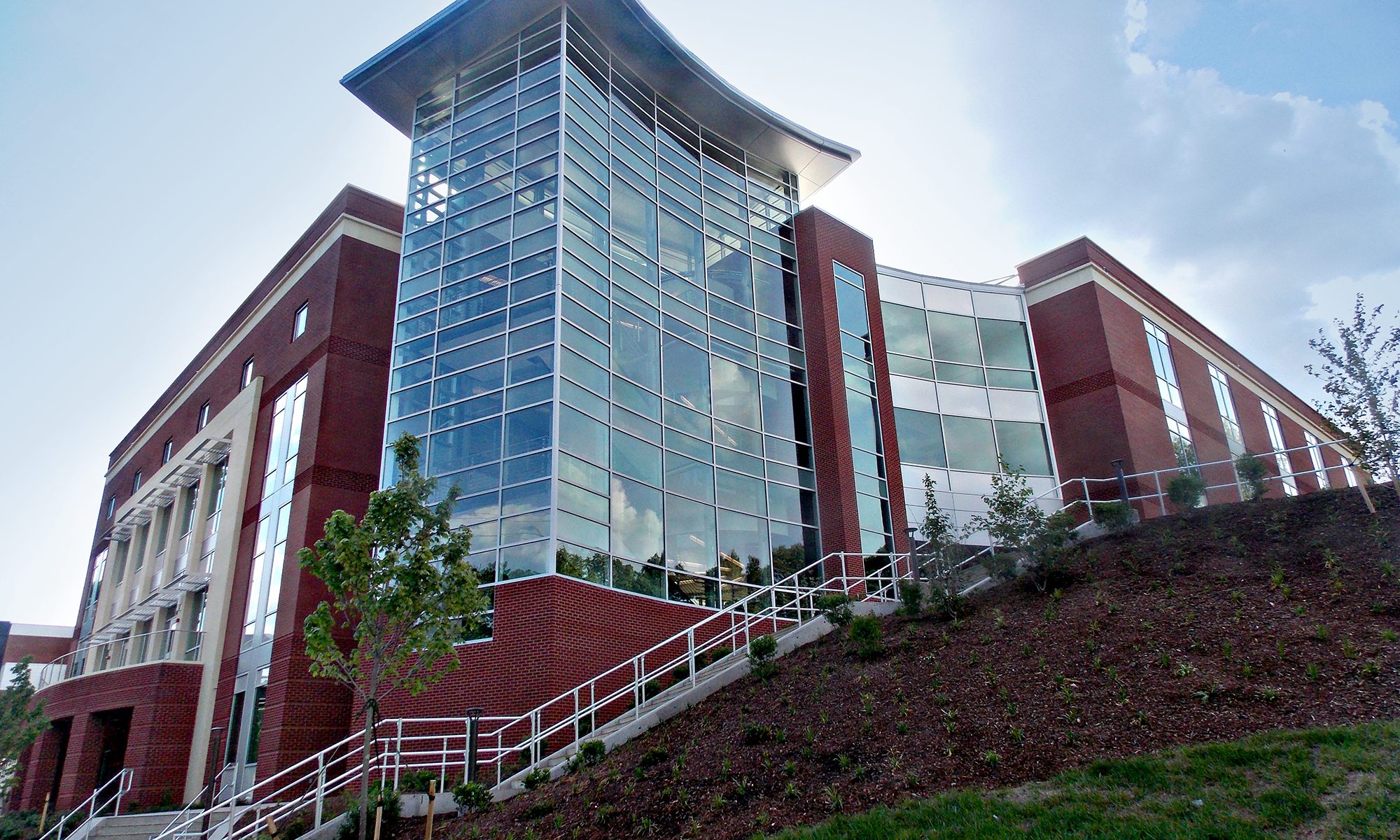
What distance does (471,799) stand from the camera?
43.4ft

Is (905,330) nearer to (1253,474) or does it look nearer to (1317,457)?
(1253,474)

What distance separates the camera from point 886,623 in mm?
17641

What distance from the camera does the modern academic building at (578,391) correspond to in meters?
19.6

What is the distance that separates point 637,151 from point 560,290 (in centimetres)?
677

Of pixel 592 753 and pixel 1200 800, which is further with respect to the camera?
pixel 592 753

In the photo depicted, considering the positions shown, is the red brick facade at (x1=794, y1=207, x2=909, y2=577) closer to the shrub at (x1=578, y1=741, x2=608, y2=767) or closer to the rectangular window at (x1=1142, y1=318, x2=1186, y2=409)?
the rectangular window at (x1=1142, y1=318, x2=1186, y2=409)

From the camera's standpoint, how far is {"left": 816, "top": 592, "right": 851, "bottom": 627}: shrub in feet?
58.0

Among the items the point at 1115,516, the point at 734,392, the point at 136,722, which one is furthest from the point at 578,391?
the point at 136,722

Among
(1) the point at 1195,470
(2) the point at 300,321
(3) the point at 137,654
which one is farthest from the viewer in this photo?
(3) the point at 137,654

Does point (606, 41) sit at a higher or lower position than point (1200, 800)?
higher

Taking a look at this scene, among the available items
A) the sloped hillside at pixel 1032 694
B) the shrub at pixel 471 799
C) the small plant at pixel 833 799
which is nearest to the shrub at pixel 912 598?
the sloped hillside at pixel 1032 694

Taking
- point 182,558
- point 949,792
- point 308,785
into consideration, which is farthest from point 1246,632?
point 182,558

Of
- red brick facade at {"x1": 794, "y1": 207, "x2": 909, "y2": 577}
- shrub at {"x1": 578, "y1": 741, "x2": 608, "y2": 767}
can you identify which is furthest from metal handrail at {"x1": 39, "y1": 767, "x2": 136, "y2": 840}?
red brick facade at {"x1": 794, "y1": 207, "x2": 909, "y2": 577}

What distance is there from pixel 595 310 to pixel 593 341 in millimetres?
849
